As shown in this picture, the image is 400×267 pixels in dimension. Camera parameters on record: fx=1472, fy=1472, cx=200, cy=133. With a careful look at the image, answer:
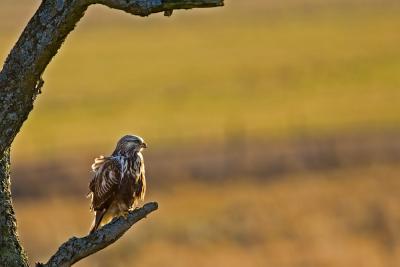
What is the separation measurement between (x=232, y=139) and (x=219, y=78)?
74.8ft

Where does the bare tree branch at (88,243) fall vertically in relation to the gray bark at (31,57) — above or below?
below

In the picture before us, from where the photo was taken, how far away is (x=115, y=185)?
11633 millimetres

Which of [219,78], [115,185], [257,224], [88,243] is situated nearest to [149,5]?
[88,243]

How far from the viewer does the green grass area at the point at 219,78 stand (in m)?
54.5

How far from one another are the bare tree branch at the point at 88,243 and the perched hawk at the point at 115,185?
1.67 meters

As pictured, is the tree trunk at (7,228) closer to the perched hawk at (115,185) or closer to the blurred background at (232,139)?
the perched hawk at (115,185)

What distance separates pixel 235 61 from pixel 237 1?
42.4 meters

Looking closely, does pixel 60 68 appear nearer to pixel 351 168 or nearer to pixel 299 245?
pixel 351 168

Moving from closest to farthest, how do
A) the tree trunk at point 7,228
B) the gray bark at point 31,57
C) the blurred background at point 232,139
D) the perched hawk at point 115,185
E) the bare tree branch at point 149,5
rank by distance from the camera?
the bare tree branch at point 149,5
the gray bark at point 31,57
the tree trunk at point 7,228
the perched hawk at point 115,185
the blurred background at point 232,139

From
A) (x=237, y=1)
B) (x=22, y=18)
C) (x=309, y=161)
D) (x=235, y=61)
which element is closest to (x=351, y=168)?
(x=309, y=161)

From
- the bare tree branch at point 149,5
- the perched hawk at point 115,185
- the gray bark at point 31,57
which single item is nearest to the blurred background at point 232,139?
the perched hawk at point 115,185

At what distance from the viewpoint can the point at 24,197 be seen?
3834 centimetres

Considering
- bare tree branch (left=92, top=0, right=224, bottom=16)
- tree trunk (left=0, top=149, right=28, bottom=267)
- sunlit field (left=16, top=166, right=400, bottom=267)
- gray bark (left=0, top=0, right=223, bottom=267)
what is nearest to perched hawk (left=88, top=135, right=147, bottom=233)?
tree trunk (left=0, top=149, right=28, bottom=267)

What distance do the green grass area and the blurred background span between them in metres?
0.14
